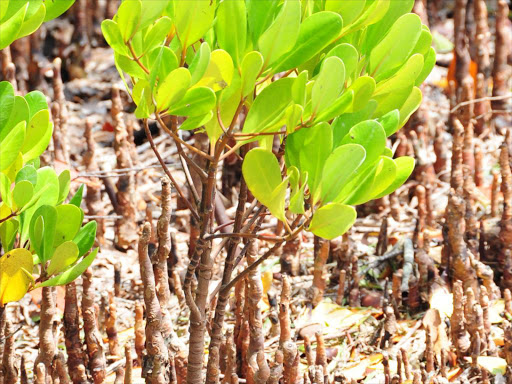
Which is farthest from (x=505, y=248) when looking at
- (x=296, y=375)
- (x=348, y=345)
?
(x=296, y=375)

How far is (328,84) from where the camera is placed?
31.0 inches

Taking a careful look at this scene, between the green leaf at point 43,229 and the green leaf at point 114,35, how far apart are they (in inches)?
10.3

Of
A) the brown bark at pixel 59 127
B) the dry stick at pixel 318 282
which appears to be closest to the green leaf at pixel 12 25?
the dry stick at pixel 318 282

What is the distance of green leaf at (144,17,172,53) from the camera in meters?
0.80

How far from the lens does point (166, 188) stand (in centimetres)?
106

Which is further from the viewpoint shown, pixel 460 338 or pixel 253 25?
pixel 460 338

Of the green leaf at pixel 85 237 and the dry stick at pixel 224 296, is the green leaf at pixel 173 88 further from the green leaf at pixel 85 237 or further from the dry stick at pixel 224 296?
the green leaf at pixel 85 237

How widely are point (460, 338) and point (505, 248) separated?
390mm

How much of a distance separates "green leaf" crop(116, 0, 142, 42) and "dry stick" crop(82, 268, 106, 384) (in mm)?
548

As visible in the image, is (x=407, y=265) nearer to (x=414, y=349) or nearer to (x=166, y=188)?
(x=414, y=349)

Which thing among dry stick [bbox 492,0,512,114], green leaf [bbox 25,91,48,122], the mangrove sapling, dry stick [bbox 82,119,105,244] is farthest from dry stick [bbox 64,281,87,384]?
dry stick [bbox 492,0,512,114]

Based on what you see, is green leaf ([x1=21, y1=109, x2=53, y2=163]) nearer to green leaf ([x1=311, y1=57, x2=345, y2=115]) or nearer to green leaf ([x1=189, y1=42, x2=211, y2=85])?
green leaf ([x1=189, y1=42, x2=211, y2=85])

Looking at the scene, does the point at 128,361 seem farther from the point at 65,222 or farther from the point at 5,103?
the point at 5,103

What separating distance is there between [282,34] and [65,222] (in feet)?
1.43
